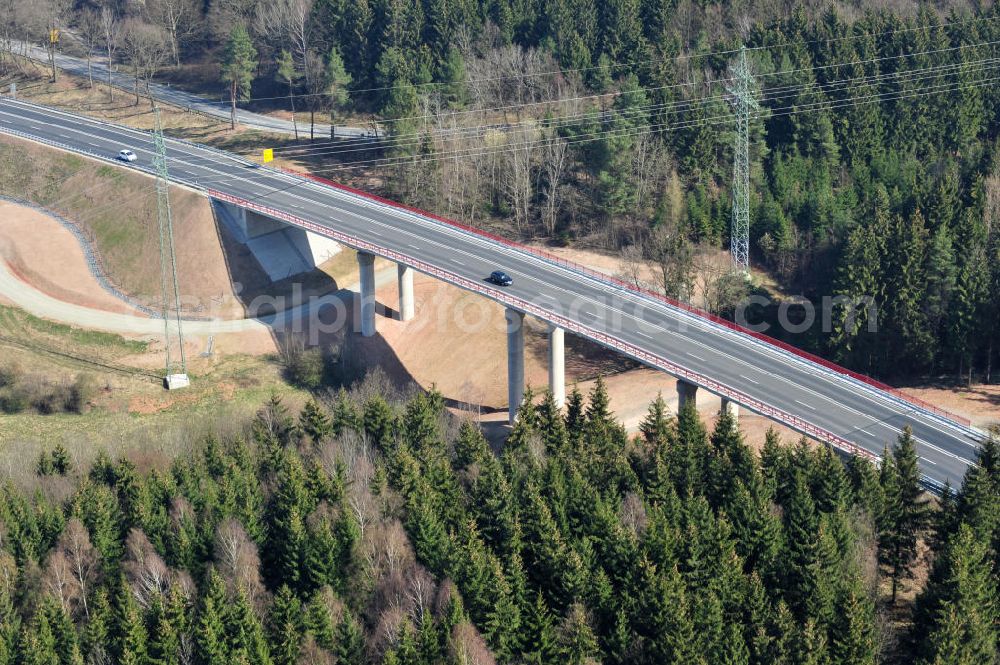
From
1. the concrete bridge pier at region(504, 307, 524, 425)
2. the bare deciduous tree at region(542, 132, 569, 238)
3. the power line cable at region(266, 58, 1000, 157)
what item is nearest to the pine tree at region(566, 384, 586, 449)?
the concrete bridge pier at region(504, 307, 524, 425)

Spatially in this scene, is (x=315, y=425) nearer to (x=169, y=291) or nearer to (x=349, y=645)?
(x=349, y=645)

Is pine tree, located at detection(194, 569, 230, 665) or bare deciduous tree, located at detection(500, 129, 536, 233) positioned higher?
bare deciduous tree, located at detection(500, 129, 536, 233)

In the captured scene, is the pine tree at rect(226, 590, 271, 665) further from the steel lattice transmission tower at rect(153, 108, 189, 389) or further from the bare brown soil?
the bare brown soil

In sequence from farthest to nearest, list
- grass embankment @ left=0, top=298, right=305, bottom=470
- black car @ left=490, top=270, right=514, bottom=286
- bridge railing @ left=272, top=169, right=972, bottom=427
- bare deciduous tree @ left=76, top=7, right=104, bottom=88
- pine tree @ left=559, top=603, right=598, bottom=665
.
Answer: bare deciduous tree @ left=76, top=7, right=104, bottom=88 < black car @ left=490, top=270, right=514, bottom=286 < grass embankment @ left=0, top=298, right=305, bottom=470 < bridge railing @ left=272, top=169, right=972, bottom=427 < pine tree @ left=559, top=603, right=598, bottom=665

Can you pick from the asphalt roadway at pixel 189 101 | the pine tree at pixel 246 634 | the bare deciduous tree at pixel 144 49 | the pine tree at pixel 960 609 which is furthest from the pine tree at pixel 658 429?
the bare deciduous tree at pixel 144 49

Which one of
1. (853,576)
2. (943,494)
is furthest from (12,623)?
(943,494)
